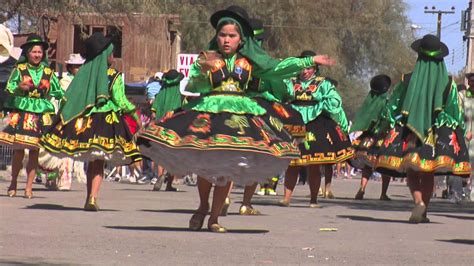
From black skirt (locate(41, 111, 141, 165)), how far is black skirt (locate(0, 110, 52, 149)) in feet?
8.18

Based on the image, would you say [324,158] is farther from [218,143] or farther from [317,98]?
[218,143]

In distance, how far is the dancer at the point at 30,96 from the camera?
1706 centimetres

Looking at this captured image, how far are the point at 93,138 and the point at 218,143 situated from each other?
3879 mm

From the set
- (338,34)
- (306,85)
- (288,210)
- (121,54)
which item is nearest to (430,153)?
(288,210)

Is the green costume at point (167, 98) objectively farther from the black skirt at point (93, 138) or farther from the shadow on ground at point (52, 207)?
the black skirt at point (93, 138)

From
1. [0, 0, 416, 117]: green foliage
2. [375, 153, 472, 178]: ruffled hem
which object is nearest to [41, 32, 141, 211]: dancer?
[375, 153, 472, 178]: ruffled hem

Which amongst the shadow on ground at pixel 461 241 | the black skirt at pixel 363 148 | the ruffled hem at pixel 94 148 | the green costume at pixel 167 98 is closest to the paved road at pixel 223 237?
the shadow on ground at pixel 461 241

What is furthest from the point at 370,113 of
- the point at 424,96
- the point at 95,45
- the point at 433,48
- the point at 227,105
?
the point at 227,105

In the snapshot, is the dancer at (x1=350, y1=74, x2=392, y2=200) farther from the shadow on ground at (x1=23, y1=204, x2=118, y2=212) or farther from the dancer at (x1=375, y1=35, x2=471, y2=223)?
the shadow on ground at (x1=23, y1=204, x2=118, y2=212)

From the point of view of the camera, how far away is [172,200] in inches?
743

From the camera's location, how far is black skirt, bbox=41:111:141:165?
48.5 ft

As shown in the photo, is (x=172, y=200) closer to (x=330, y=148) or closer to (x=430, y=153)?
(x=330, y=148)

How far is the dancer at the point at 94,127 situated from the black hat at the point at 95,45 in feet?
0.86

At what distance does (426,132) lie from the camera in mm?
14805
